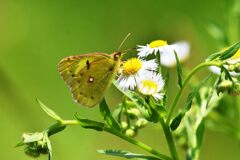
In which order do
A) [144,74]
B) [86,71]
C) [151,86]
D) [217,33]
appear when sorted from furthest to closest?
1. [217,33]
2. [86,71]
3. [144,74]
4. [151,86]

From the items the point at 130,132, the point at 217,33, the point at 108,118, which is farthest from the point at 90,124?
the point at 217,33

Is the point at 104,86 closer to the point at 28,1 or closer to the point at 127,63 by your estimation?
the point at 127,63

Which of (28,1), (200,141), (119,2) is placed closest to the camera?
(200,141)

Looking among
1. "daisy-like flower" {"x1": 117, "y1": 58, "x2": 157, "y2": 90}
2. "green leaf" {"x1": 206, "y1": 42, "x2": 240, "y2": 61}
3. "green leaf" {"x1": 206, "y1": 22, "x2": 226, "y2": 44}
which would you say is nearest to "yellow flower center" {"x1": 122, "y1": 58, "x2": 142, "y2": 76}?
"daisy-like flower" {"x1": 117, "y1": 58, "x2": 157, "y2": 90}

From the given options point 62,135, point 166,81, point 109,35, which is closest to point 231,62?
point 166,81

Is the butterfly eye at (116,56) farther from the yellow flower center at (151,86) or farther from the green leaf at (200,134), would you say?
the green leaf at (200,134)

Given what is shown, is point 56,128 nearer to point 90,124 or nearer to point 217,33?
point 90,124

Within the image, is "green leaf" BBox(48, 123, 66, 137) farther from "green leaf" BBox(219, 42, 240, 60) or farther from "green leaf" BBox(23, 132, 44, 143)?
"green leaf" BBox(219, 42, 240, 60)
